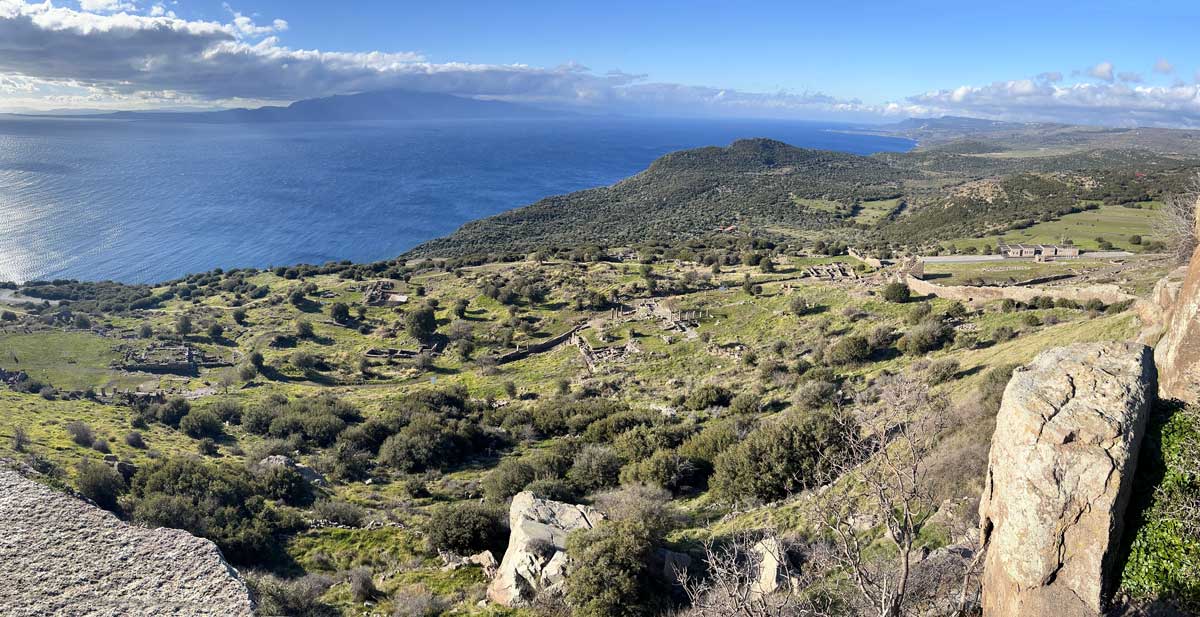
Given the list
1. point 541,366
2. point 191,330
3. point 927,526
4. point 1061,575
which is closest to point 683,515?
point 927,526

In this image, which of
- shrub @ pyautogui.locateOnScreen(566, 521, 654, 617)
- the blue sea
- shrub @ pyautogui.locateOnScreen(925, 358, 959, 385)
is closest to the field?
shrub @ pyautogui.locateOnScreen(925, 358, 959, 385)

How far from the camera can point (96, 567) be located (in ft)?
21.5

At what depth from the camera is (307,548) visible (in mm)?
13211

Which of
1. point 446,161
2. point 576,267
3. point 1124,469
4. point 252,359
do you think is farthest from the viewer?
point 446,161

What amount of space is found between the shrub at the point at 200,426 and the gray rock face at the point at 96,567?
18.4 meters

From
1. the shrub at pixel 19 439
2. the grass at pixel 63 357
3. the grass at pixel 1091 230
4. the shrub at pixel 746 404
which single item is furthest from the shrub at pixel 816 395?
the grass at pixel 63 357

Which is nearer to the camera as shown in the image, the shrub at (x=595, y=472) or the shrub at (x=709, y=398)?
the shrub at (x=595, y=472)

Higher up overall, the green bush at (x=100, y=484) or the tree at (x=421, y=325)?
the green bush at (x=100, y=484)

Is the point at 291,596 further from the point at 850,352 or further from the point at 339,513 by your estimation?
the point at 850,352

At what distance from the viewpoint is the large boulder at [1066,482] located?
16.6 feet

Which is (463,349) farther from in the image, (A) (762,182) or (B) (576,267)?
(A) (762,182)

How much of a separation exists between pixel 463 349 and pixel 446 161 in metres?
A: 174

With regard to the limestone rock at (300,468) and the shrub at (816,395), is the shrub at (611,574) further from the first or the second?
the limestone rock at (300,468)

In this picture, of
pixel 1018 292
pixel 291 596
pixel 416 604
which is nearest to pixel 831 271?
pixel 1018 292
